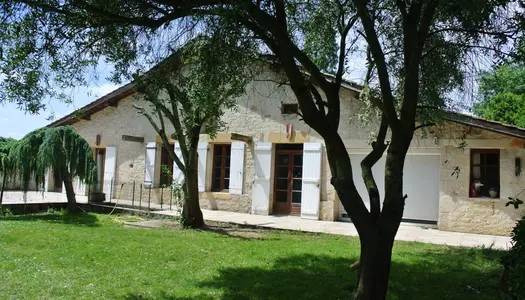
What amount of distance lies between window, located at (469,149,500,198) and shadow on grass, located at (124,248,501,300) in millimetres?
3809

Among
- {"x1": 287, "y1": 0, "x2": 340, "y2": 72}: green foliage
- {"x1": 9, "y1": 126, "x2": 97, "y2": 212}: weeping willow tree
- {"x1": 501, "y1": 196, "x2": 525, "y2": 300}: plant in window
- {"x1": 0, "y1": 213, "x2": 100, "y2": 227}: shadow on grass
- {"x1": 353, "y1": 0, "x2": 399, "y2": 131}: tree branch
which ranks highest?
{"x1": 287, "y1": 0, "x2": 340, "y2": 72}: green foliage

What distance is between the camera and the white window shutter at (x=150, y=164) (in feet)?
49.1

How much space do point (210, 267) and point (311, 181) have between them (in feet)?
21.0

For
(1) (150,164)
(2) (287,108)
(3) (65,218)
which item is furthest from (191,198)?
(1) (150,164)

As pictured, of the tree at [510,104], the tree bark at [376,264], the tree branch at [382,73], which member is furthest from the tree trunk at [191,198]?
the tree at [510,104]

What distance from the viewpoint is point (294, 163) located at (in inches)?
516

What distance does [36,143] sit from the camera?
1162 centimetres

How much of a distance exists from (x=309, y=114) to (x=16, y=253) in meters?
5.21

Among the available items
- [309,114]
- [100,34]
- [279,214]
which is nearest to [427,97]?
[309,114]

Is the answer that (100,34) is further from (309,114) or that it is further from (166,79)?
(309,114)

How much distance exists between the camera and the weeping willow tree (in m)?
11.4

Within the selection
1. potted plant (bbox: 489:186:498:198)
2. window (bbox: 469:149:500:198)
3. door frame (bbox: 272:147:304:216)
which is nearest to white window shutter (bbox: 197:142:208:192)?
door frame (bbox: 272:147:304:216)

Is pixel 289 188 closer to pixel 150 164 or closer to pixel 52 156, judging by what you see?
pixel 150 164

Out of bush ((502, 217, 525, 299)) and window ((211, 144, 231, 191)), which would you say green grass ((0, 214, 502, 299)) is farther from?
window ((211, 144, 231, 191))
